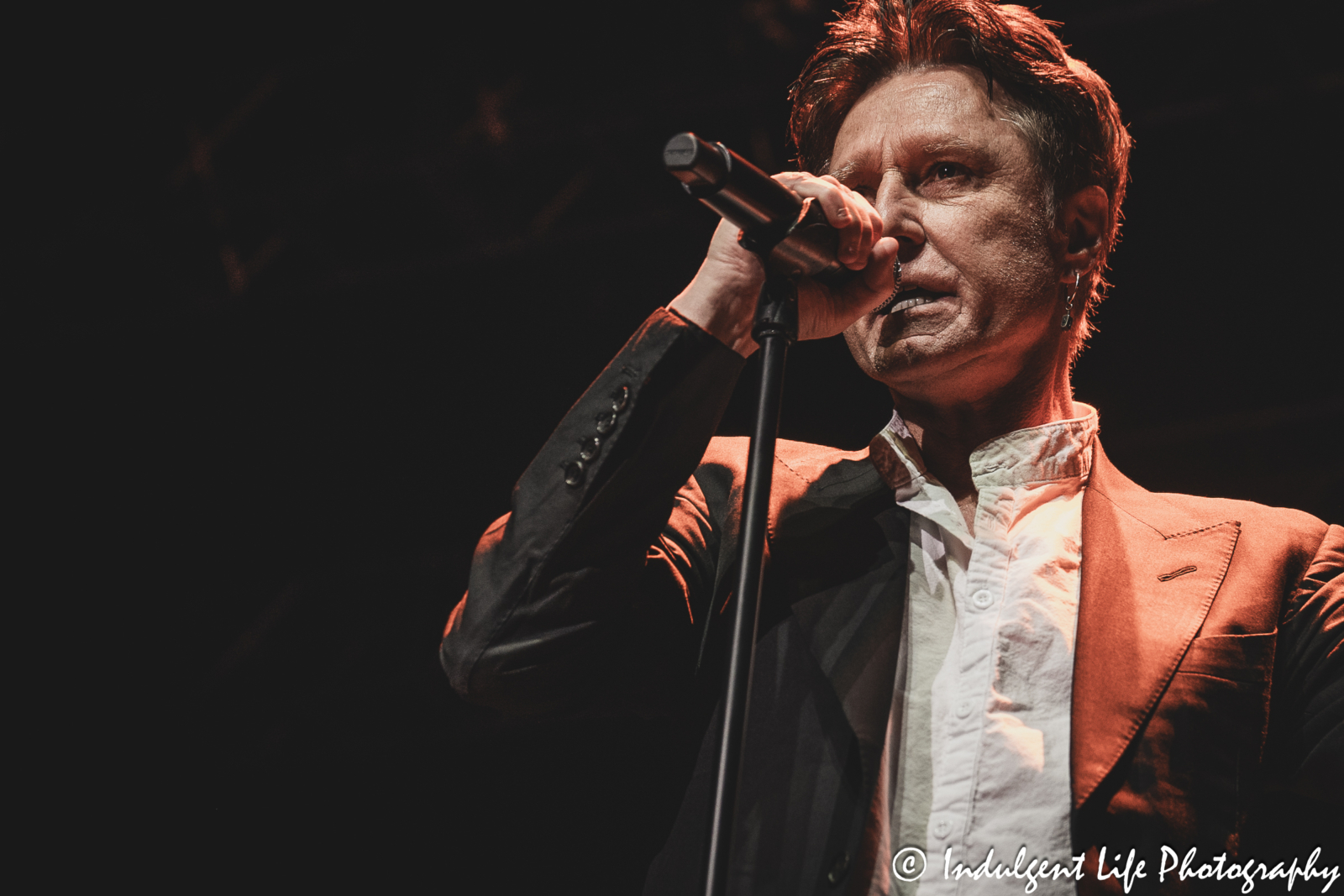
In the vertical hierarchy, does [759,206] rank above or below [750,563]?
above

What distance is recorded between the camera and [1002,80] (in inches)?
67.3

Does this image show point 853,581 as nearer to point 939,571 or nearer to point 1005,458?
point 939,571

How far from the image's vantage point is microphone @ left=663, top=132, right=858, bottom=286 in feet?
3.06

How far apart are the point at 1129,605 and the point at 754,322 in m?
0.74

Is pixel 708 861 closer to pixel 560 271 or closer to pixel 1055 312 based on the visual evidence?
pixel 1055 312

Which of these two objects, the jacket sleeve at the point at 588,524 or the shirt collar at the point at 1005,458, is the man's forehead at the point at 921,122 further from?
the jacket sleeve at the point at 588,524

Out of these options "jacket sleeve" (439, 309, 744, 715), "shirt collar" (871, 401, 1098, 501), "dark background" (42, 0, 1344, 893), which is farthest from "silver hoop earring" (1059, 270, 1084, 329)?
"dark background" (42, 0, 1344, 893)

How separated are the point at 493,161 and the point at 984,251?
2.45m

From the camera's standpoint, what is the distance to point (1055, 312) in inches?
66.4

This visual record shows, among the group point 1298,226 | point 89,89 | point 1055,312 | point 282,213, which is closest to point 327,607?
point 282,213

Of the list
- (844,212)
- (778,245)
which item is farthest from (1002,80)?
(778,245)

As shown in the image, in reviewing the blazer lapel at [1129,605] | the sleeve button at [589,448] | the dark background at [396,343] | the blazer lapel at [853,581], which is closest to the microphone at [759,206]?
the sleeve button at [589,448]

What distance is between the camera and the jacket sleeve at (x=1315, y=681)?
4.47 feet

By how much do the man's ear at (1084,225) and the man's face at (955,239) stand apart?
0.06 m
